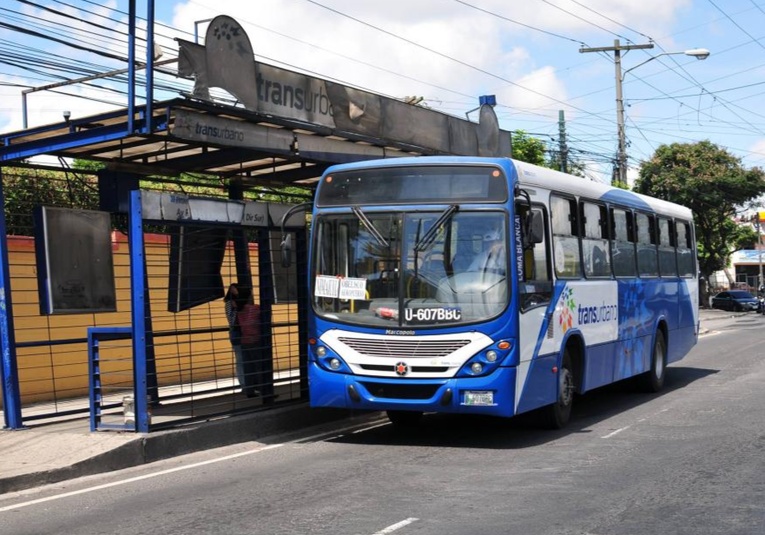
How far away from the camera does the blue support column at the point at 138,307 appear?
1026 centimetres

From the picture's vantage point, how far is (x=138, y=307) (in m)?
10.3

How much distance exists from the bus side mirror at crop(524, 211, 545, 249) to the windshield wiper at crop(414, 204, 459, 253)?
2.54 ft

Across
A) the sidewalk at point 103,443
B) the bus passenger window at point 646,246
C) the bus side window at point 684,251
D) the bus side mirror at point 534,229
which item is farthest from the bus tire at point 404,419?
the bus side window at point 684,251

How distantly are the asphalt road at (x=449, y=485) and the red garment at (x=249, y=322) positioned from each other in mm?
1501

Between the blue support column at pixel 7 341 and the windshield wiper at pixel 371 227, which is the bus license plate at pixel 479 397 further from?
the blue support column at pixel 7 341

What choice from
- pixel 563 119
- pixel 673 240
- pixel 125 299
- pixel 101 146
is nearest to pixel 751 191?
pixel 563 119

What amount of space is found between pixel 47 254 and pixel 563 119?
3075cm

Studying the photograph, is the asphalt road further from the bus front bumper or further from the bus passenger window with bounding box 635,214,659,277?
the bus passenger window with bounding box 635,214,659,277

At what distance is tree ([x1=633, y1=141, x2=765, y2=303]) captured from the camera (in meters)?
53.0

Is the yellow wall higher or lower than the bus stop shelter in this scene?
lower

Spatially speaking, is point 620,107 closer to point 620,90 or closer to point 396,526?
point 620,90

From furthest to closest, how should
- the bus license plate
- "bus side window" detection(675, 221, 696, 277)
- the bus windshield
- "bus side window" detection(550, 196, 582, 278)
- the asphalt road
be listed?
"bus side window" detection(675, 221, 696, 277)
"bus side window" detection(550, 196, 582, 278)
the bus windshield
the bus license plate
the asphalt road

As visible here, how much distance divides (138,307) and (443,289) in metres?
3.16

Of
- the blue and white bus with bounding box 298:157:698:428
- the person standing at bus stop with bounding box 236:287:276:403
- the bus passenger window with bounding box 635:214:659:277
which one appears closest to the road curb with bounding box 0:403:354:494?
the person standing at bus stop with bounding box 236:287:276:403
